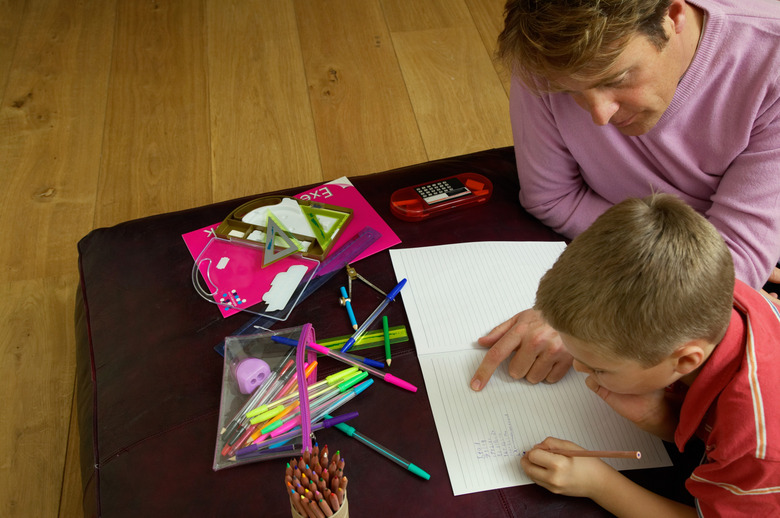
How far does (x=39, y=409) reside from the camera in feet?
4.68

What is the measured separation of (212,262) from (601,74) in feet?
2.30

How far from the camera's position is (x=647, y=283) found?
2.28 feet

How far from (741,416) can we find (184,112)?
1.79 m

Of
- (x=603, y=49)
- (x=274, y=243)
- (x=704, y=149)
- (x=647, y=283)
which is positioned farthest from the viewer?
(x=274, y=243)

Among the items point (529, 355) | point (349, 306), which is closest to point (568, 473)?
point (529, 355)

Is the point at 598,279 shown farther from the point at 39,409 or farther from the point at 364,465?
the point at 39,409

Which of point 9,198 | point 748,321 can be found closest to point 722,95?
point 748,321

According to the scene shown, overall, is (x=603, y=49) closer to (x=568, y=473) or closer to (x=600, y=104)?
(x=600, y=104)

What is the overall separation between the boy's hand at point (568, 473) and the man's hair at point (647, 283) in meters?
0.17

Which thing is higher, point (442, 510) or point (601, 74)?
point (601, 74)

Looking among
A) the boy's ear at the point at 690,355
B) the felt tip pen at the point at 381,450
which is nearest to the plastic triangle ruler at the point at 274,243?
the felt tip pen at the point at 381,450

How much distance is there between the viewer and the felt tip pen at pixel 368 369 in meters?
0.96

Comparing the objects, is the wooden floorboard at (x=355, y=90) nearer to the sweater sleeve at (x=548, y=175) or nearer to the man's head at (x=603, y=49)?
the sweater sleeve at (x=548, y=175)

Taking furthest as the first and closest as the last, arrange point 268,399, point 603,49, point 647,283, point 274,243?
1. point 274,243
2. point 268,399
3. point 603,49
4. point 647,283
